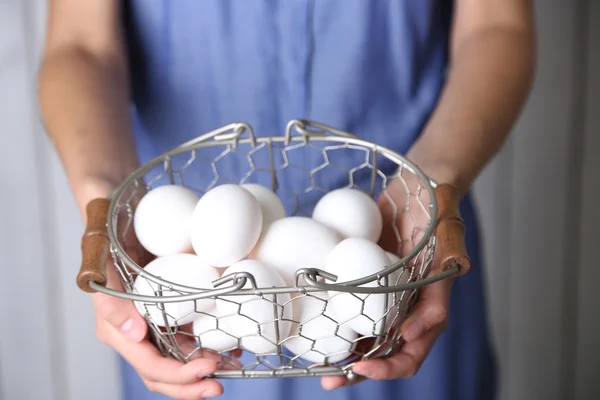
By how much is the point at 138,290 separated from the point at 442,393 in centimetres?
40

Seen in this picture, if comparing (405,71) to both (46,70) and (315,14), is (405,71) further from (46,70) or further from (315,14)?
(46,70)

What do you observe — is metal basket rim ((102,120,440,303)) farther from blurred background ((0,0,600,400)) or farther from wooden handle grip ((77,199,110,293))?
blurred background ((0,0,600,400))

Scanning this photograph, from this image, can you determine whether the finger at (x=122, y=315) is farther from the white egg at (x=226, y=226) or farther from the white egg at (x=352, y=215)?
the white egg at (x=352, y=215)

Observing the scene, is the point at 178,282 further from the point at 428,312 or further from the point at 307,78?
the point at 307,78

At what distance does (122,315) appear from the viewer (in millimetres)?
484

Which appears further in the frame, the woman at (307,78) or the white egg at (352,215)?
the woman at (307,78)

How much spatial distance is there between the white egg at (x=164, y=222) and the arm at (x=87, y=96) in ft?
0.13

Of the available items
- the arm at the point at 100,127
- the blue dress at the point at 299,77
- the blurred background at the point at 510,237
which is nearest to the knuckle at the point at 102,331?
the arm at the point at 100,127

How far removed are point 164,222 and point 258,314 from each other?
0.12 metres

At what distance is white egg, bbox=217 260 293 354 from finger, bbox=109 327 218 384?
1.1 inches

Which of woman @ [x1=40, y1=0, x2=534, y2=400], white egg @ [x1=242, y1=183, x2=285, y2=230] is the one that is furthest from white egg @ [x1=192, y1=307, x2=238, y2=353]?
woman @ [x1=40, y1=0, x2=534, y2=400]

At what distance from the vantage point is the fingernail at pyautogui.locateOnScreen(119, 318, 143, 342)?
18.9 inches

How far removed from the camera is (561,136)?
119 centimetres

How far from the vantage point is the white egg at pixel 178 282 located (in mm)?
464
